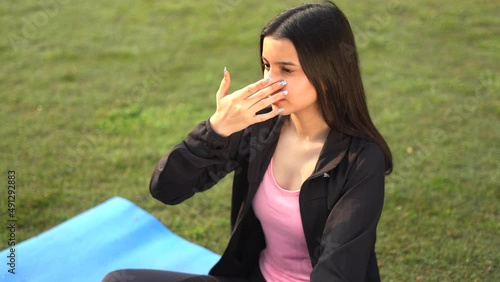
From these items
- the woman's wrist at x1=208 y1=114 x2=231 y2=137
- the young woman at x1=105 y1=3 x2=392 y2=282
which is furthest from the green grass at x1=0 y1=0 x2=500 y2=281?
the woman's wrist at x1=208 y1=114 x2=231 y2=137

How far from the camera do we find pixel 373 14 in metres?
7.63

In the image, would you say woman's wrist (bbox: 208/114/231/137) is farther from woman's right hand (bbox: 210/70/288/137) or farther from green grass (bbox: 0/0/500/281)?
green grass (bbox: 0/0/500/281)

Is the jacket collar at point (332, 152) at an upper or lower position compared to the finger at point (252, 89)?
lower

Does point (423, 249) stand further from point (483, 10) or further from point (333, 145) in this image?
point (483, 10)

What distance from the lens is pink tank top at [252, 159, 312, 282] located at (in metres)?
2.68

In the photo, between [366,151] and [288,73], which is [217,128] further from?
[366,151]

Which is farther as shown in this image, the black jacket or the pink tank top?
the pink tank top

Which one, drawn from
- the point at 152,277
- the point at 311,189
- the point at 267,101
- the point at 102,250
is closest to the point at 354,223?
the point at 311,189

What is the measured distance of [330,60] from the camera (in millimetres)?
2482

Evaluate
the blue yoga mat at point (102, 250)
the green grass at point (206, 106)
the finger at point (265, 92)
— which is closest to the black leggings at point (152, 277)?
the blue yoga mat at point (102, 250)

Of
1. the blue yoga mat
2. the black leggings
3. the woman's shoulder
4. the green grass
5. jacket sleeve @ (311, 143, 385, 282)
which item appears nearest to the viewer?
jacket sleeve @ (311, 143, 385, 282)

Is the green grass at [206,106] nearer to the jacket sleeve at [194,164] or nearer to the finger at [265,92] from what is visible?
the jacket sleeve at [194,164]

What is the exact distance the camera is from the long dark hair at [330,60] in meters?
2.46

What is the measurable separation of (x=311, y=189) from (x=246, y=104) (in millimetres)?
490
